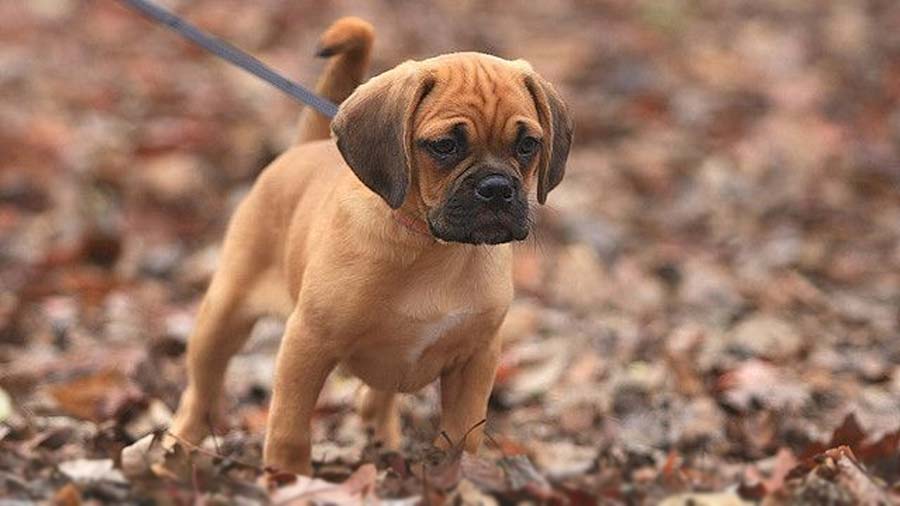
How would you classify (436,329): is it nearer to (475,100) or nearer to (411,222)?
(411,222)

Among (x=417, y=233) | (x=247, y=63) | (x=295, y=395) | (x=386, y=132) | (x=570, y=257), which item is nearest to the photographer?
(x=386, y=132)

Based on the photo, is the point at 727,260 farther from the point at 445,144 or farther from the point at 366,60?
the point at 445,144

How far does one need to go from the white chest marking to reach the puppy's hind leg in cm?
90

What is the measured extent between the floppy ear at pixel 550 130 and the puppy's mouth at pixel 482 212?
281mm

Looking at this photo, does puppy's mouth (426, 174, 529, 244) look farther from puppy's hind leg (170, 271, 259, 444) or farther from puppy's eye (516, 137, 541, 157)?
puppy's hind leg (170, 271, 259, 444)

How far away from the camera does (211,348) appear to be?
517 cm

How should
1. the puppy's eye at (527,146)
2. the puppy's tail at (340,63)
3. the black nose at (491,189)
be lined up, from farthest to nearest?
1. the puppy's tail at (340,63)
2. the puppy's eye at (527,146)
3. the black nose at (491,189)

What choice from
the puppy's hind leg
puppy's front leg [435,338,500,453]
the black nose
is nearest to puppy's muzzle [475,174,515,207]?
the black nose

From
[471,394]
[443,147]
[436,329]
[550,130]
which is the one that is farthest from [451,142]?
[471,394]

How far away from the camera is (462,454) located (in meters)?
4.34

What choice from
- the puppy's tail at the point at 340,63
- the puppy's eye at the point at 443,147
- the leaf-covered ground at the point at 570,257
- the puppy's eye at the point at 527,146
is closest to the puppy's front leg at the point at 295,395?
the leaf-covered ground at the point at 570,257

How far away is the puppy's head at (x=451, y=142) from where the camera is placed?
4.02 metres

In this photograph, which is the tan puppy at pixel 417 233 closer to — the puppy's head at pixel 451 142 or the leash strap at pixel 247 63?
the puppy's head at pixel 451 142

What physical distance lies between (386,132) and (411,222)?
0.94 ft
